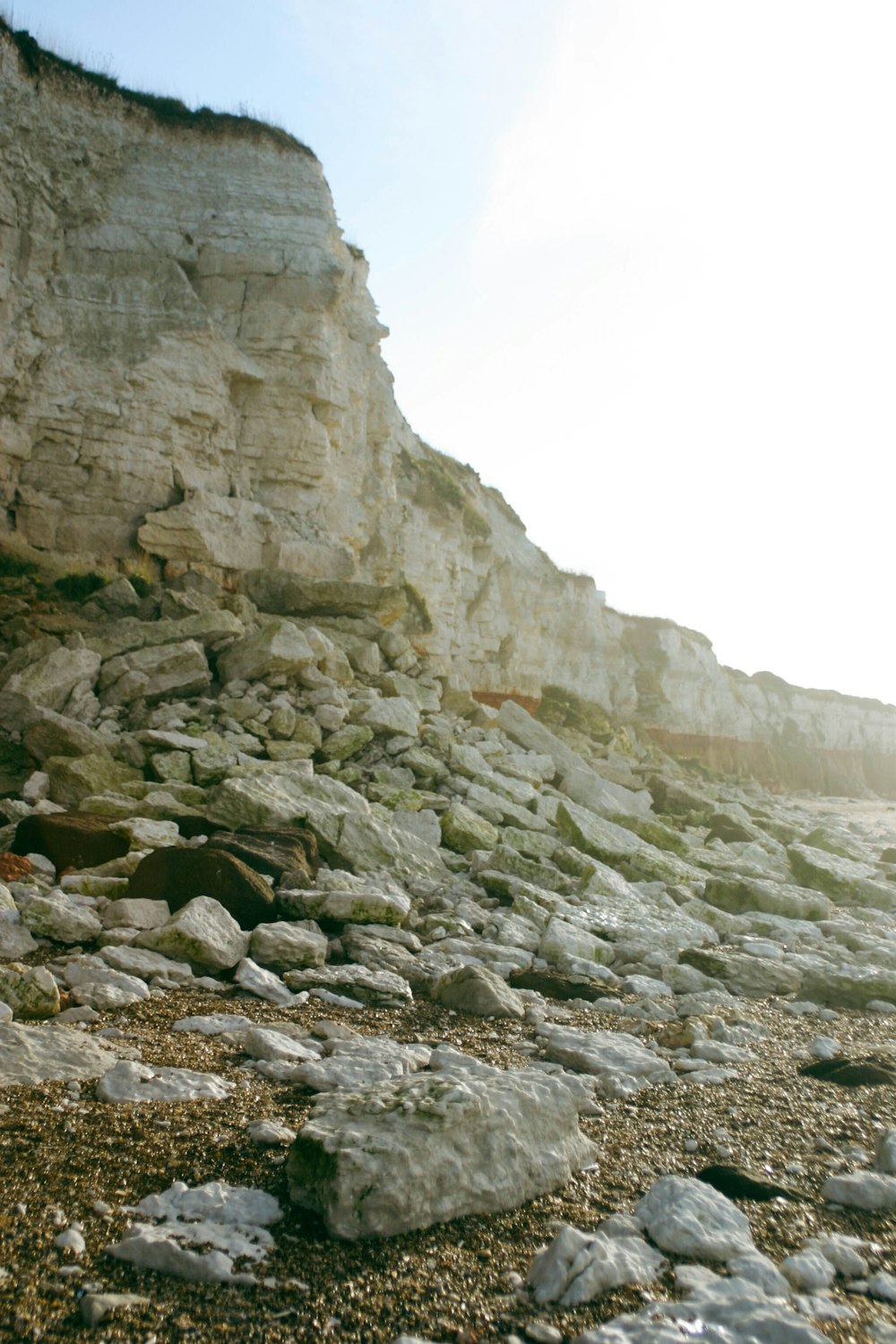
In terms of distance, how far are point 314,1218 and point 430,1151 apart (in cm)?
33

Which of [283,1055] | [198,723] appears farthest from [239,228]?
[283,1055]

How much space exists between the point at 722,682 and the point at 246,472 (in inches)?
1212

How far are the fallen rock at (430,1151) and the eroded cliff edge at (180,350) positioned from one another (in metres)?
11.0

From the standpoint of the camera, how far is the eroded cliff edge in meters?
13.0

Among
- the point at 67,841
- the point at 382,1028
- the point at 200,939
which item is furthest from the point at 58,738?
the point at 382,1028

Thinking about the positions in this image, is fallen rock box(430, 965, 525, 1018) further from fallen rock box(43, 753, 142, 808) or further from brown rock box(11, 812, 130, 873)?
fallen rock box(43, 753, 142, 808)

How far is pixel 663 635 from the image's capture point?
3788 centimetres

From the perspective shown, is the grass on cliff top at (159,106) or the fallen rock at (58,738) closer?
the fallen rock at (58,738)

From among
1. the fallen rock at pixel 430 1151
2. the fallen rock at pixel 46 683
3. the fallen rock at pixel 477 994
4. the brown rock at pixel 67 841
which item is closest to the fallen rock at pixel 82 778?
the fallen rock at pixel 46 683

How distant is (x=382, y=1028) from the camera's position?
12.8 ft

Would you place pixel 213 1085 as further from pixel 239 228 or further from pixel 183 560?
pixel 239 228

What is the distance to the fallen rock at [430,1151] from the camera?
2.13m

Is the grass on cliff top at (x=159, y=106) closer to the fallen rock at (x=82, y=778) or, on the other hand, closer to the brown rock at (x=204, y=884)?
the fallen rock at (x=82, y=778)

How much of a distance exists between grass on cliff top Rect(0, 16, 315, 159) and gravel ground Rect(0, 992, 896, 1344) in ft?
54.3
